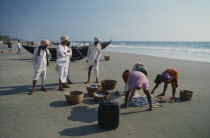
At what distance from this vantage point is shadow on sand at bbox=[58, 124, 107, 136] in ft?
9.61

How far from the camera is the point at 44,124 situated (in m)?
3.23

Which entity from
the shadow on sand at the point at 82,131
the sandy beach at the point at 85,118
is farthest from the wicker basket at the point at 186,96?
the shadow on sand at the point at 82,131

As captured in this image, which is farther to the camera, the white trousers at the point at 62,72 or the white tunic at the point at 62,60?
the white trousers at the point at 62,72

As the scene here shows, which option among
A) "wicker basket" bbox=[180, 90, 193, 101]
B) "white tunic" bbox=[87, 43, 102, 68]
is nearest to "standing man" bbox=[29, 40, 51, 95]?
"white tunic" bbox=[87, 43, 102, 68]

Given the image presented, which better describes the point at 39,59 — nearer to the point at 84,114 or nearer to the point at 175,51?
the point at 84,114

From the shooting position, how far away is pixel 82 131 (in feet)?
9.82

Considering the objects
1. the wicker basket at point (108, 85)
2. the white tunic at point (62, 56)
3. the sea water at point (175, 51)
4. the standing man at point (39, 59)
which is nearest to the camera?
the standing man at point (39, 59)

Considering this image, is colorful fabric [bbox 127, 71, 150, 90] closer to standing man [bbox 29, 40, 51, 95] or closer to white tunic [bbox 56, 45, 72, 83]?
white tunic [bbox 56, 45, 72, 83]

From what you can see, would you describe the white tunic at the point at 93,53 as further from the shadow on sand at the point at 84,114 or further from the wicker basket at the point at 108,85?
the shadow on sand at the point at 84,114

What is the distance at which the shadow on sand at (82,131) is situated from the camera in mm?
2928

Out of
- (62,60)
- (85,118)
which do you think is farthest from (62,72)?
(85,118)

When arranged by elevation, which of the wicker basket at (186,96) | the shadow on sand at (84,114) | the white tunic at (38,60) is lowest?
the shadow on sand at (84,114)

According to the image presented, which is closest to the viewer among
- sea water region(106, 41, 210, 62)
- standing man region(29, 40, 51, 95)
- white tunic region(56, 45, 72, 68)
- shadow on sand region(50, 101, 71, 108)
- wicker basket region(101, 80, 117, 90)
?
shadow on sand region(50, 101, 71, 108)

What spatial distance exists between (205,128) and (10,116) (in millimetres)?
4183
